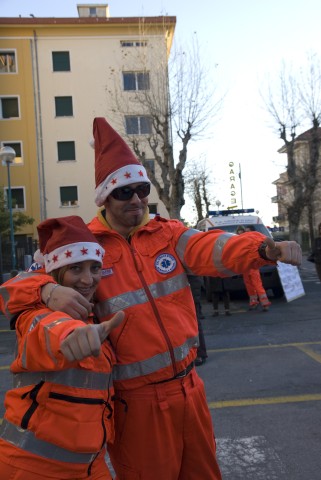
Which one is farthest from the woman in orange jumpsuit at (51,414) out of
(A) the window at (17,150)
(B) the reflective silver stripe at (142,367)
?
(A) the window at (17,150)

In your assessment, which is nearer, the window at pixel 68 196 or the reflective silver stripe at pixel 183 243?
the reflective silver stripe at pixel 183 243

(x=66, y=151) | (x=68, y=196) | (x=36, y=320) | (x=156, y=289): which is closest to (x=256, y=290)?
(x=156, y=289)

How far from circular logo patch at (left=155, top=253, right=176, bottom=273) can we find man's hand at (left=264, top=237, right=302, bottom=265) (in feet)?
1.50

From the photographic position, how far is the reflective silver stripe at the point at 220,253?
2.02 meters

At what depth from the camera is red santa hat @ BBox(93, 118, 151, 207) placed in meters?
2.19

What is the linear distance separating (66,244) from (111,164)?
49 cm

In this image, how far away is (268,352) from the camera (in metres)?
6.55

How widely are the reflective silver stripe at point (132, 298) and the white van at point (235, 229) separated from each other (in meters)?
7.52

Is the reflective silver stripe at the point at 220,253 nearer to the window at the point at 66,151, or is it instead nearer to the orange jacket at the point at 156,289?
the orange jacket at the point at 156,289

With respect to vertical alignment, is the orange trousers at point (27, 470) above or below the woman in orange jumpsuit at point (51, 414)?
below

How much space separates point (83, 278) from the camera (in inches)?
77.2

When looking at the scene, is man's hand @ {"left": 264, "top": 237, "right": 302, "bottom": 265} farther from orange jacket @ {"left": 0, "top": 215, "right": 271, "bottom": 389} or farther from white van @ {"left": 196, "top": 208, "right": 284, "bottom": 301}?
white van @ {"left": 196, "top": 208, "right": 284, "bottom": 301}

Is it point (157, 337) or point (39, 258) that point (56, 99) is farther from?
point (157, 337)

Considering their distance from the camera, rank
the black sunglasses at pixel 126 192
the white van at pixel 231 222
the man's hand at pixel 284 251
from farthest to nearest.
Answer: the white van at pixel 231 222
the black sunglasses at pixel 126 192
the man's hand at pixel 284 251
